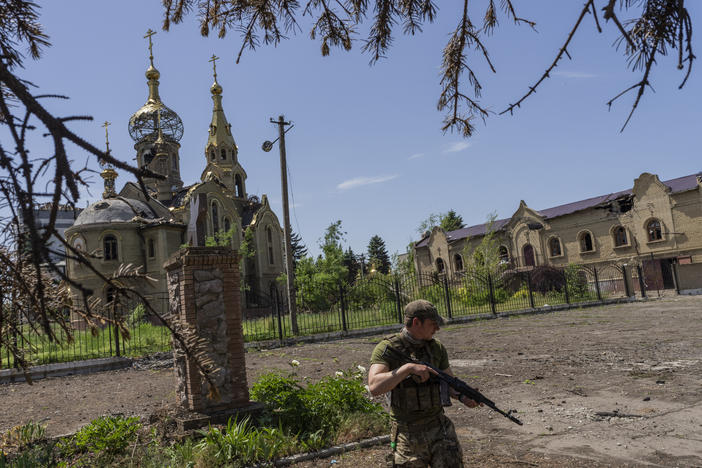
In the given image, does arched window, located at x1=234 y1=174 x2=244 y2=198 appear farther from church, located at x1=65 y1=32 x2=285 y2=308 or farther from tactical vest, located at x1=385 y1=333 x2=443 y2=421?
tactical vest, located at x1=385 y1=333 x2=443 y2=421

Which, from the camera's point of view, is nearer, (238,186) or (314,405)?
(314,405)

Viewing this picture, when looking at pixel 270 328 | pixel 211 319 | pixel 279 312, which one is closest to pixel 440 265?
pixel 270 328

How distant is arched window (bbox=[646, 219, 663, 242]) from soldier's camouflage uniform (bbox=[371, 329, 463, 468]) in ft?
116

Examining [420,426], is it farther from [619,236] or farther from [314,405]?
[619,236]

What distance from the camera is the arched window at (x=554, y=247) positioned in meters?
38.4

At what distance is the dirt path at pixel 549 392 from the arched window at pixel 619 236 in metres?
21.4

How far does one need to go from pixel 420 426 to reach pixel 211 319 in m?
3.41

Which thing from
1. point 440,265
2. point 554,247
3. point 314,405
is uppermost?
point 554,247

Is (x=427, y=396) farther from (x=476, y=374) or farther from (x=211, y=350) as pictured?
(x=476, y=374)

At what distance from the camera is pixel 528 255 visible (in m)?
40.5

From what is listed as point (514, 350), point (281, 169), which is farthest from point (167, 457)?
point (281, 169)

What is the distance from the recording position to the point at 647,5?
8.00 ft

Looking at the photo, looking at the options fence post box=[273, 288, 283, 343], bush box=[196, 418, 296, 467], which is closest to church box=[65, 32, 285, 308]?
fence post box=[273, 288, 283, 343]

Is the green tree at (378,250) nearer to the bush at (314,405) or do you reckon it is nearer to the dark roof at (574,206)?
the dark roof at (574,206)
